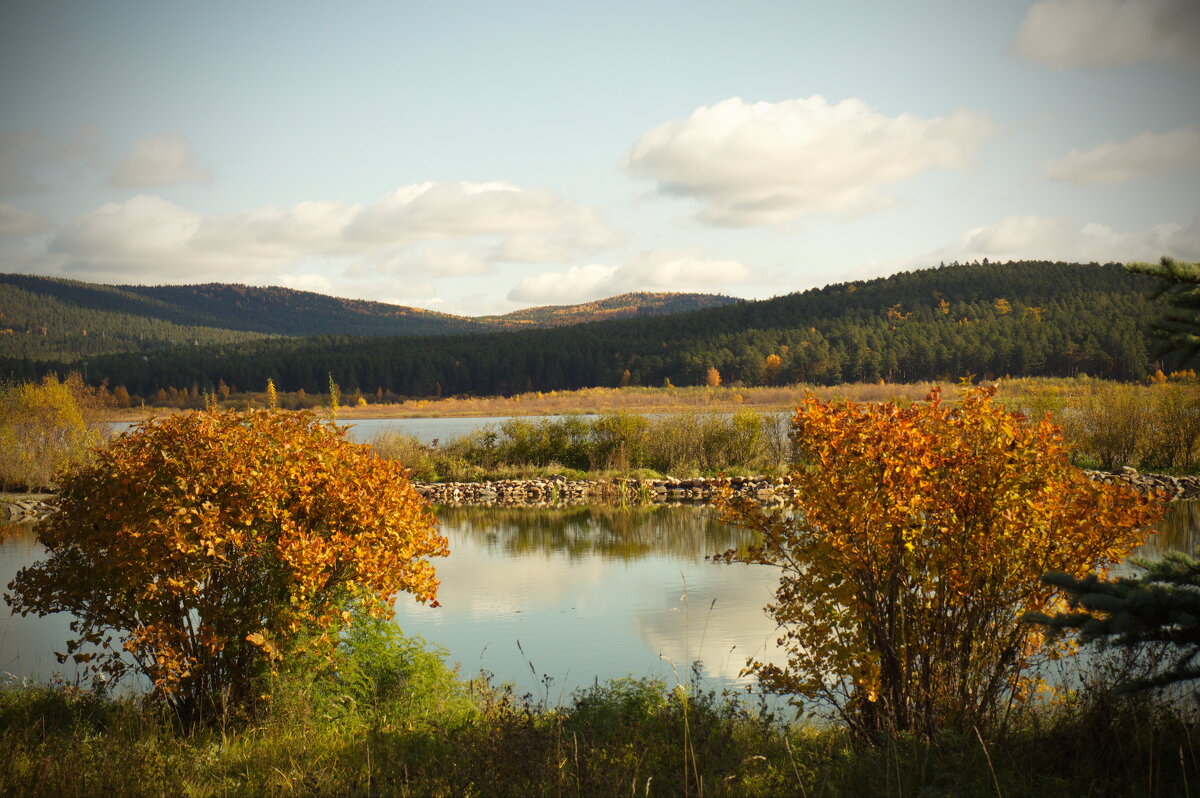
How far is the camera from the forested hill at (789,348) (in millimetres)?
81312

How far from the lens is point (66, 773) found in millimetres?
4914

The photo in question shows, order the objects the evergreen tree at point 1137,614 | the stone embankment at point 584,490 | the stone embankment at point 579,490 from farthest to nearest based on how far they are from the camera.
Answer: the stone embankment at point 579,490 → the stone embankment at point 584,490 → the evergreen tree at point 1137,614

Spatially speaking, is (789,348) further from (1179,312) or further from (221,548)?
(1179,312)

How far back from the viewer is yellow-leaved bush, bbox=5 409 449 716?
Answer: 5984 millimetres

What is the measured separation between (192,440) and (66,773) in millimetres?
2268

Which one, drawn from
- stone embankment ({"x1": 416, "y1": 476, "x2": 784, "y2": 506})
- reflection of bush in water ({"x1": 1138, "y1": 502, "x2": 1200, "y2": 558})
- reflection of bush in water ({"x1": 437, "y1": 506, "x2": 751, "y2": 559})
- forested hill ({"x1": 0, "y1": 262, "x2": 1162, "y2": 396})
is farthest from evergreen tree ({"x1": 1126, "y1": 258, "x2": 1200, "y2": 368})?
forested hill ({"x1": 0, "y1": 262, "x2": 1162, "y2": 396})

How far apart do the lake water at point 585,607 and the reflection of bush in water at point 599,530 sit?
5 cm

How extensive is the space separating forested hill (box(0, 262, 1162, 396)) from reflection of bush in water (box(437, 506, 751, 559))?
2605 inches

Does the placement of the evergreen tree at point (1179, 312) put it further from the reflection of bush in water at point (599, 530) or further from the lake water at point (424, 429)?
the lake water at point (424, 429)

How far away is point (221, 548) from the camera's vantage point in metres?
6.16

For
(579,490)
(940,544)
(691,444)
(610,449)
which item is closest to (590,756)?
(940,544)

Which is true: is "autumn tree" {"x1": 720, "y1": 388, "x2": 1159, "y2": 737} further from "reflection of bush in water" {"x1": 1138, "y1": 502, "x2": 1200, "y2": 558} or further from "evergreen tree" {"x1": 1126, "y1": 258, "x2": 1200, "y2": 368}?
"reflection of bush in water" {"x1": 1138, "y1": 502, "x2": 1200, "y2": 558}

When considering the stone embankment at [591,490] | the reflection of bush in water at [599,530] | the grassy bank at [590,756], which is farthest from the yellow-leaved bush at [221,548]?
the stone embankment at [591,490]

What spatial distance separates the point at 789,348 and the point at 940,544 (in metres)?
91.8
